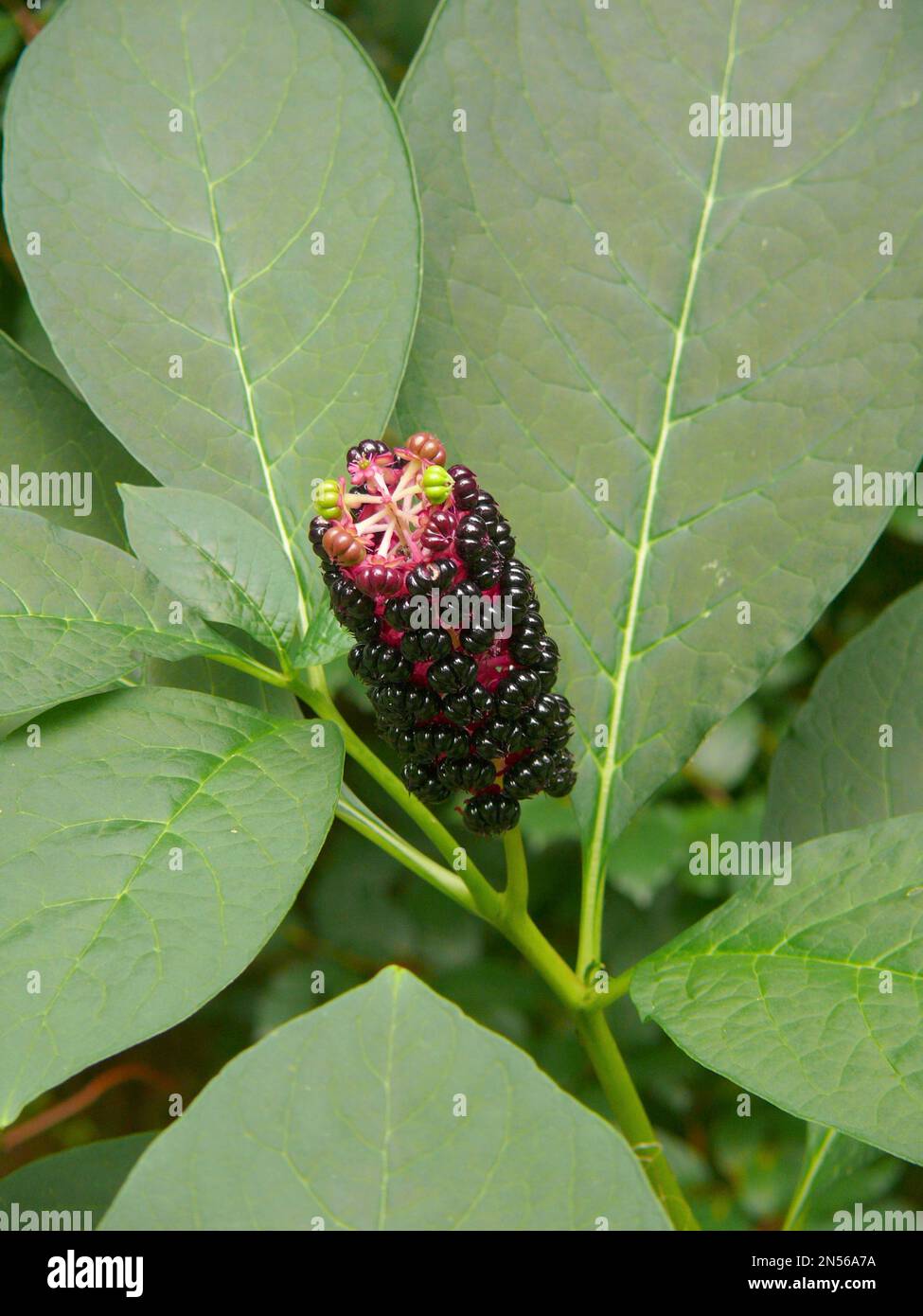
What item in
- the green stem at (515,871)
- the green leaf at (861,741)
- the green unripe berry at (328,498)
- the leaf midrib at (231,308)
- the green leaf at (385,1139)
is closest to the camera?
the green leaf at (385,1139)

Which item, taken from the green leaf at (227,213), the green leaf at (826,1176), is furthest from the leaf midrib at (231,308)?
the green leaf at (826,1176)

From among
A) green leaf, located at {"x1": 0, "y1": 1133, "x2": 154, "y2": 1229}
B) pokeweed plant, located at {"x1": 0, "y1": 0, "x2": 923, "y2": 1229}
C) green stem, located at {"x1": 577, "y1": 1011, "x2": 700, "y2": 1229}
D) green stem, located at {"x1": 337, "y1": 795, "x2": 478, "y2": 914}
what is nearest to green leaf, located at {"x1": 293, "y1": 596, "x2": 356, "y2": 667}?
pokeweed plant, located at {"x1": 0, "y1": 0, "x2": 923, "y2": 1229}

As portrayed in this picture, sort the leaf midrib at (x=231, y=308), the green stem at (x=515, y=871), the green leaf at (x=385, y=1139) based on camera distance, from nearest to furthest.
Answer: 1. the green leaf at (x=385, y=1139)
2. the green stem at (x=515, y=871)
3. the leaf midrib at (x=231, y=308)

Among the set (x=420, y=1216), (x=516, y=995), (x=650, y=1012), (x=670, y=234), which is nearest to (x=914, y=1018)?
(x=650, y=1012)

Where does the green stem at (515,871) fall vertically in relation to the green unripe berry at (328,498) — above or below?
below

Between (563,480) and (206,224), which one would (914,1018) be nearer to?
(563,480)

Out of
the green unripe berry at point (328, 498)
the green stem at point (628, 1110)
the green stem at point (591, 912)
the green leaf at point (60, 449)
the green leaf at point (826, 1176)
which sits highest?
the green leaf at point (60, 449)

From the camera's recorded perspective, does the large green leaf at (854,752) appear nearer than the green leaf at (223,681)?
No

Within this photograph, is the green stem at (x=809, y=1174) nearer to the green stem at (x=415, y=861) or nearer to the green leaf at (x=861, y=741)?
the green leaf at (x=861, y=741)
